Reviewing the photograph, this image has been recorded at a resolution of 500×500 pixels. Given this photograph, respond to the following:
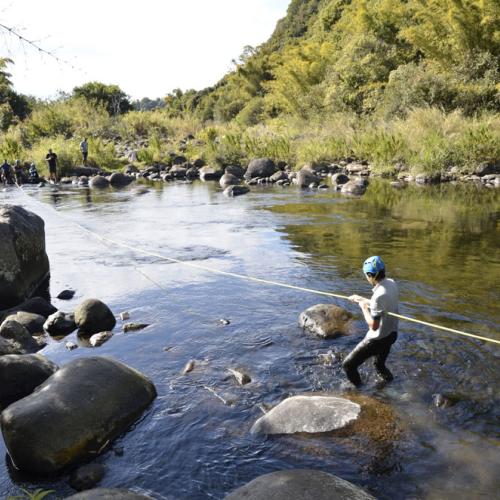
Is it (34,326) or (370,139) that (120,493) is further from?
(370,139)

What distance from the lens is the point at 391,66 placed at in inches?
1323

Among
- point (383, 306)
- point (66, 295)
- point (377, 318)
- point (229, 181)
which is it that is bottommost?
point (66, 295)

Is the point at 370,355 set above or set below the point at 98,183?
below

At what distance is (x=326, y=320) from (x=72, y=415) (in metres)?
3.40

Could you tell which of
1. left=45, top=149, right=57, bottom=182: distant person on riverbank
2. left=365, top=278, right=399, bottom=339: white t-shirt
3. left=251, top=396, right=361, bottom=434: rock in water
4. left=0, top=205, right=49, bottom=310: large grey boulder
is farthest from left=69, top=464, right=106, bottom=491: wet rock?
left=45, top=149, right=57, bottom=182: distant person on riverbank

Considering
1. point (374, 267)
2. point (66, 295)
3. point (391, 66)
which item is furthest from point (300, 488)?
point (391, 66)

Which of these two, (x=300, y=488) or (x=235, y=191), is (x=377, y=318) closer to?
(x=300, y=488)

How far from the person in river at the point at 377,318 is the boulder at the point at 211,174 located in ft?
74.8

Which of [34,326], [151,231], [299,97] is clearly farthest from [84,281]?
[299,97]

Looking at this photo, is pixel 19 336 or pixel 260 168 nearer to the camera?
pixel 19 336

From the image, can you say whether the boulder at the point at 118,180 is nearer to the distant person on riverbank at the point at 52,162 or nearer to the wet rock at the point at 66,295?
the distant person on riverbank at the point at 52,162

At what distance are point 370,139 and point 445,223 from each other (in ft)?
41.4

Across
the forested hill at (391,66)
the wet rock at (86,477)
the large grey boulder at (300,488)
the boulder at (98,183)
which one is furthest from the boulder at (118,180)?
the large grey boulder at (300,488)

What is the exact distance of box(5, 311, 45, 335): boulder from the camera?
6.87 meters
